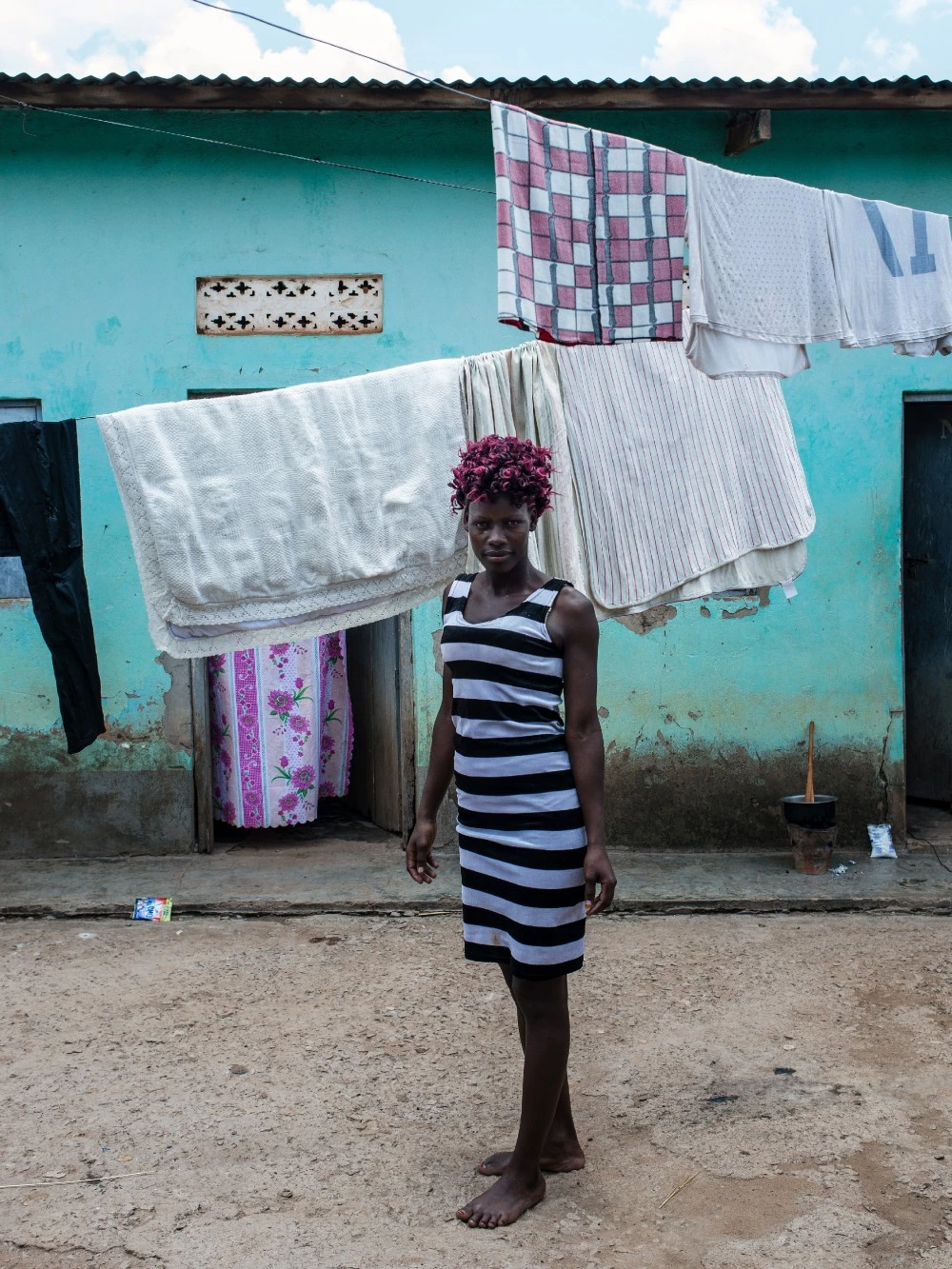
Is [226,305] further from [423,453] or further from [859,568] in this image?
[859,568]

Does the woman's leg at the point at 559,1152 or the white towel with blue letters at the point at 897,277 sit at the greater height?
the white towel with blue letters at the point at 897,277

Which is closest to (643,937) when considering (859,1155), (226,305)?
(859,1155)

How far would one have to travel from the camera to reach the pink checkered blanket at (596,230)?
3291 millimetres

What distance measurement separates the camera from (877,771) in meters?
6.18

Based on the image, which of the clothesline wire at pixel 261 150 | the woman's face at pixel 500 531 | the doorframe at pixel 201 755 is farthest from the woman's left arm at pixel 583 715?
the clothesline wire at pixel 261 150

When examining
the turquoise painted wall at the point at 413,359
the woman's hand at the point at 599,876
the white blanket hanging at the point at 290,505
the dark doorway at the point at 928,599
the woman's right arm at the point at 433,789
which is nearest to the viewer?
the woman's hand at the point at 599,876

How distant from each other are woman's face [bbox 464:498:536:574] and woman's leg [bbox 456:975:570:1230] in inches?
37.4

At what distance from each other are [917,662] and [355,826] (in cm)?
339

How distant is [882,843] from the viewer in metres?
5.99

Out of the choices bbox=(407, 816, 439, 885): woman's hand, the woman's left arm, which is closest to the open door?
bbox=(407, 816, 439, 885): woman's hand

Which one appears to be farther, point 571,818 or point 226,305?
point 226,305

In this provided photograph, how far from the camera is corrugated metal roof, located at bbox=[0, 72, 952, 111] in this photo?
216 inches

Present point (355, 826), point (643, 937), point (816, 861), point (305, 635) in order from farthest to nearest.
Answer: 1. point (355, 826)
2. point (816, 861)
3. point (643, 937)
4. point (305, 635)

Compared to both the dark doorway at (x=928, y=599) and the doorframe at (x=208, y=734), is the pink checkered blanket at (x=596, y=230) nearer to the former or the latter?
the doorframe at (x=208, y=734)
